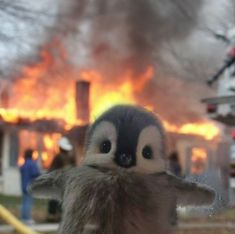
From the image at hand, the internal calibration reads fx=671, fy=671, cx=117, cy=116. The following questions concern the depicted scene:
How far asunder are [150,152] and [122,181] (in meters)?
0.17

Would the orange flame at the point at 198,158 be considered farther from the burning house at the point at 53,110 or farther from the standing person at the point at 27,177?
the standing person at the point at 27,177

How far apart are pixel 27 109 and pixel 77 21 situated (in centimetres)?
448

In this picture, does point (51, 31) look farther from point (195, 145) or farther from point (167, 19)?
point (195, 145)

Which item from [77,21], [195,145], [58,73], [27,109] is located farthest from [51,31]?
[195,145]

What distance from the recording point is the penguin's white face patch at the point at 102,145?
8.73ft

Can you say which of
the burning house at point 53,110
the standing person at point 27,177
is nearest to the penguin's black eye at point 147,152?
the standing person at point 27,177

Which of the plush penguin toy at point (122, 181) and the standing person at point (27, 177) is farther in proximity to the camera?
the standing person at point (27, 177)

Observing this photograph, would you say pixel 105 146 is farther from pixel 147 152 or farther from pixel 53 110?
pixel 53 110

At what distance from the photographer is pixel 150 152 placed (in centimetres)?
269

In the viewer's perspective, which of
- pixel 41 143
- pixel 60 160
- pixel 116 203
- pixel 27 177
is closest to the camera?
pixel 116 203

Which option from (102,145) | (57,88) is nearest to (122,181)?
(102,145)

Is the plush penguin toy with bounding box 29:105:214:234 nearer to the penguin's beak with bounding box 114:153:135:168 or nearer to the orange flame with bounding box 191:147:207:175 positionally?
the penguin's beak with bounding box 114:153:135:168

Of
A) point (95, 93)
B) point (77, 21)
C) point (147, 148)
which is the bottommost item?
point (147, 148)

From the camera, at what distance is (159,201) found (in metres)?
2.69
